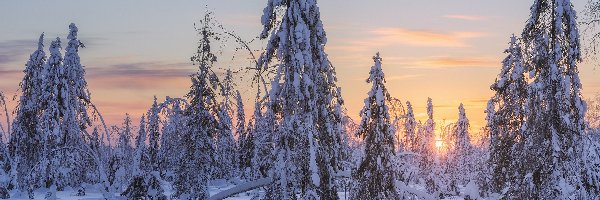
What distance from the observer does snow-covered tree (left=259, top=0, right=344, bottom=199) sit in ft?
42.1

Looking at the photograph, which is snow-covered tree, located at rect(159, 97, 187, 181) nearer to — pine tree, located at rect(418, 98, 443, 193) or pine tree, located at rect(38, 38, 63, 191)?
pine tree, located at rect(38, 38, 63, 191)

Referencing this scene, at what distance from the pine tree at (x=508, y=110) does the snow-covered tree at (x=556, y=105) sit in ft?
29.1

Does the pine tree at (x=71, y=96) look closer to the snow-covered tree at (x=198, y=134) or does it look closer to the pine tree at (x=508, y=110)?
the snow-covered tree at (x=198, y=134)

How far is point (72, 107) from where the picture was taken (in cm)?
2494

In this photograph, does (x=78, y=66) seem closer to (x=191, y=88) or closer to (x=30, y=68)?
(x=191, y=88)

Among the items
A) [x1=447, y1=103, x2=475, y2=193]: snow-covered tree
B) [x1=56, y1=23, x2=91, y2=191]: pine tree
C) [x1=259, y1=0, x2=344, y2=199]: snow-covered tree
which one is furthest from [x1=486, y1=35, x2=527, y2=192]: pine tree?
[x1=447, y1=103, x2=475, y2=193]: snow-covered tree

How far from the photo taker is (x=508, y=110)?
24.8 m

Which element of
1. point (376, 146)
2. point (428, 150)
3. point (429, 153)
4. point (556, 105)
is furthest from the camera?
point (428, 150)

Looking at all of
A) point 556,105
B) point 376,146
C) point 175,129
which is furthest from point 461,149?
point 556,105

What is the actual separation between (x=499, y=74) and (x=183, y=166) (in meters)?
14.4

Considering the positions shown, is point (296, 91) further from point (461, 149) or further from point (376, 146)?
point (461, 149)

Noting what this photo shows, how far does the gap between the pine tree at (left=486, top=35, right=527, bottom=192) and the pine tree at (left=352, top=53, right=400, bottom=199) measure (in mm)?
8750

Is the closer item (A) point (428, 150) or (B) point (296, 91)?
(B) point (296, 91)

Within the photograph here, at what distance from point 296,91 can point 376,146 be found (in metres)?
5.11
